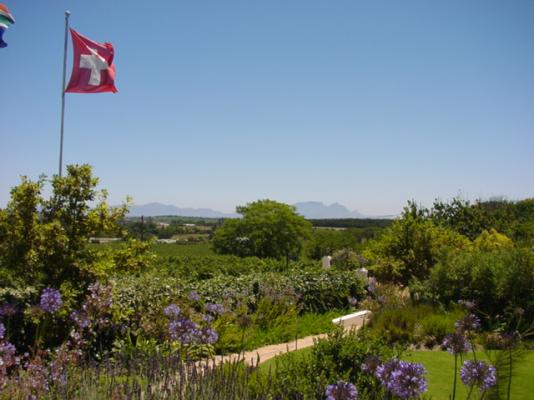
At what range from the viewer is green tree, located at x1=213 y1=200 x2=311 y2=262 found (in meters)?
18.9

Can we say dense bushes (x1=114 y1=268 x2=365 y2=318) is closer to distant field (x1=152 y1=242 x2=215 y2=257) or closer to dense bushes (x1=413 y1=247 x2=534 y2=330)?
dense bushes (x1=413 y1=247 x2=534 y2=330)

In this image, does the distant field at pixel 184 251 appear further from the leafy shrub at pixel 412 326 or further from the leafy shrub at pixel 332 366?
the leafy shrub at pixel 332 366

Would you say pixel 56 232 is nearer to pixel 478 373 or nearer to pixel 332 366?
pixel 332 366

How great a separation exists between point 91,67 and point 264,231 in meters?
11.0

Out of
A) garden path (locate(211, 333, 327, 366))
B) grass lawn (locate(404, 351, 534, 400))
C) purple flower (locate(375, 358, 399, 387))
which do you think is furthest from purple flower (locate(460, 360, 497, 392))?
garden path (locate(211, 333, 327, 366))

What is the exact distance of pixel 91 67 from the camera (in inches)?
362

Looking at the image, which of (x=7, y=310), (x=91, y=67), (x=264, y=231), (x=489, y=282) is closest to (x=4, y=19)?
(x=91, y=67)

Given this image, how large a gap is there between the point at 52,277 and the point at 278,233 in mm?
13785

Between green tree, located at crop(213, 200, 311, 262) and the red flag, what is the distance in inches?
415

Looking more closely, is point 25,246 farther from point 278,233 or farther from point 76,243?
point 278,233

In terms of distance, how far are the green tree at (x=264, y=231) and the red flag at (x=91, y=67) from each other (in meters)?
10.5

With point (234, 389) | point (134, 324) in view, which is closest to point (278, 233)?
point (134, 324)

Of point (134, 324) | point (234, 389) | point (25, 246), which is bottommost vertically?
point (134, 324)

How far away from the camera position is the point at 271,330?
8078 mm
